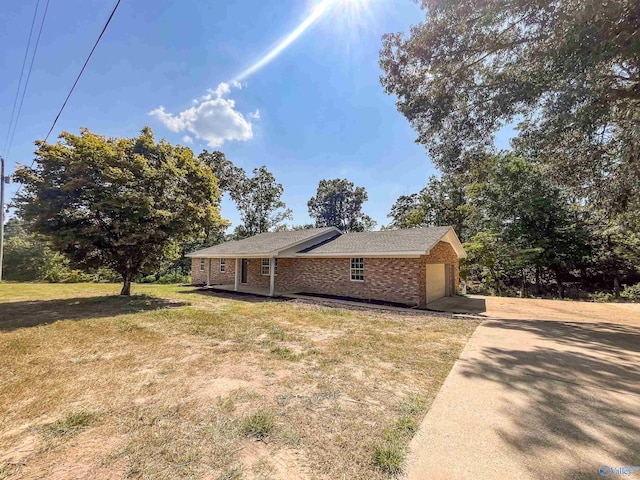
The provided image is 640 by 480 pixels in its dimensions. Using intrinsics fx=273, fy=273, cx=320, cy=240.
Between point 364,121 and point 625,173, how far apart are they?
1002cm

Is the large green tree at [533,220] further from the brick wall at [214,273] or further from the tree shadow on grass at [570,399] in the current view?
the brick wall at [214,273]

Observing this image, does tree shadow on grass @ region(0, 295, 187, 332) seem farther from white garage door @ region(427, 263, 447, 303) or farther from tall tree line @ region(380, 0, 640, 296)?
tall tree line @ region(380, 0, 640, 296)

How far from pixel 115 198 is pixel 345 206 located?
3545cm

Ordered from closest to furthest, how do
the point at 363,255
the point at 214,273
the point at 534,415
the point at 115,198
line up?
the point at 534,415 → the point at 115,198 → the point at 363,255 → the point at 214,273

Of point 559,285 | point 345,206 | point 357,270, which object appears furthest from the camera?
point 345,206

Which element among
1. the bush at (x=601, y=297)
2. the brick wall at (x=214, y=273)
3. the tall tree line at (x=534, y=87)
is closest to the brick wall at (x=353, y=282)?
the brick wall at (x=214, y=273)

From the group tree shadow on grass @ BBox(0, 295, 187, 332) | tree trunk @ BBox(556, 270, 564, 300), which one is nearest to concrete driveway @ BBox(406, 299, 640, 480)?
tree shadow on grass @ BBox(0, 295, 187, 332)

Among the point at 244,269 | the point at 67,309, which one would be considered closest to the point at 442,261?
the point at 244,269

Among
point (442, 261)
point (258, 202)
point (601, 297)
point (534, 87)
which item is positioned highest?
point (258, 202)

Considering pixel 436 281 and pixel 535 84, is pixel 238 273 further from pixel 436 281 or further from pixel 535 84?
pixel 535 84

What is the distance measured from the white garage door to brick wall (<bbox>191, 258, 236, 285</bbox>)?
40.1ft

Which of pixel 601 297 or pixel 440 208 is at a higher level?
pixel 440 208

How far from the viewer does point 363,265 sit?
12828 millimetres

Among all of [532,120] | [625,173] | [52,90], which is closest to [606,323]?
[625,173]
